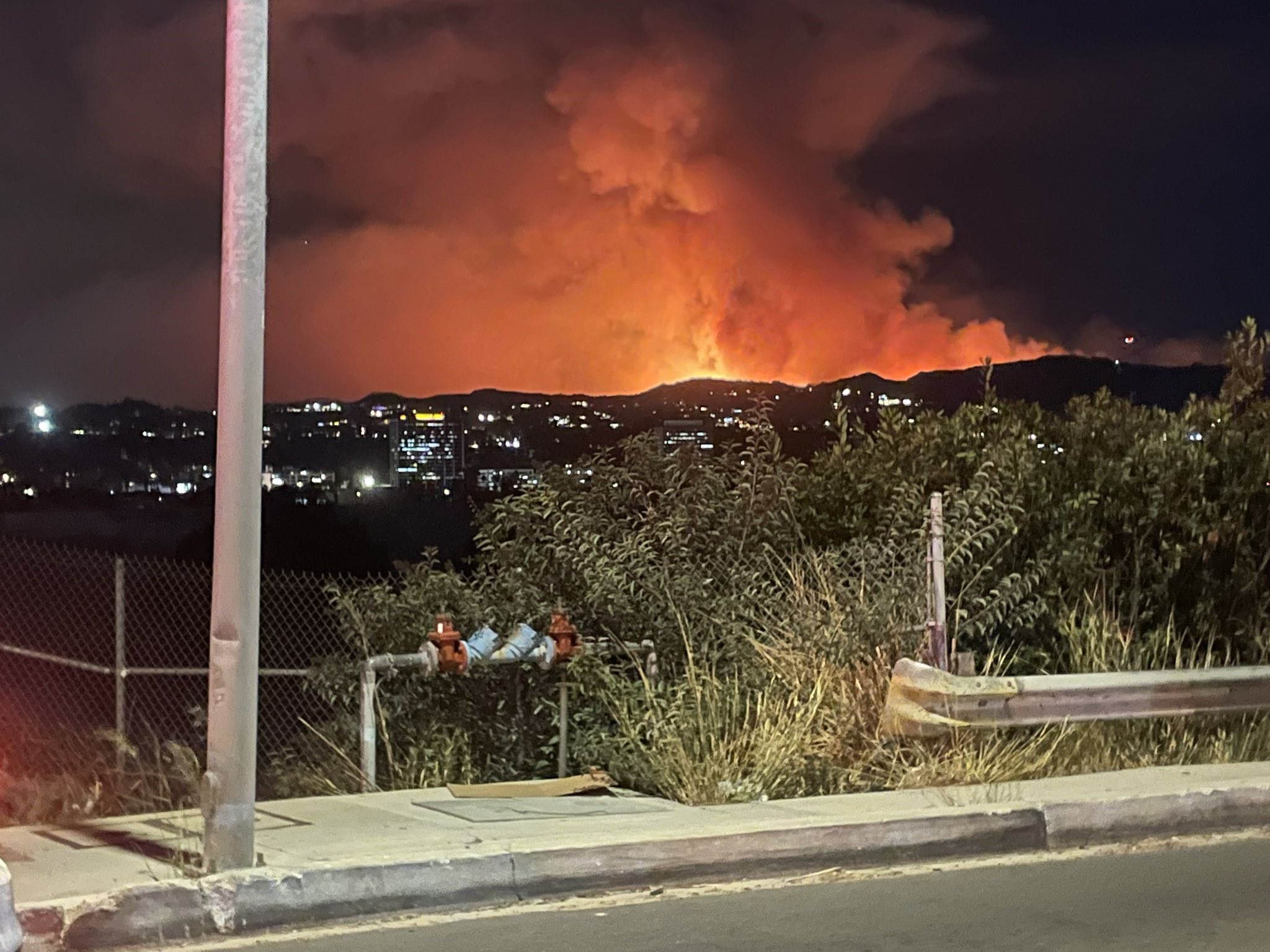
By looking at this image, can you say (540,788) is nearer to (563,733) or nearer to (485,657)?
(563,733)

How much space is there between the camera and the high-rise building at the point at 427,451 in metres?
33.4

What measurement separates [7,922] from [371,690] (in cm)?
421

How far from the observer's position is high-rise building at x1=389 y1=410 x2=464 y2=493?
110ft

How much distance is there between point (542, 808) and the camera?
7.92 meters

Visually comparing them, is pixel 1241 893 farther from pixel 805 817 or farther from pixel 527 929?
pixel 527 929

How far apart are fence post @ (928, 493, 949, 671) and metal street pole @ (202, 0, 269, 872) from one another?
4355mm

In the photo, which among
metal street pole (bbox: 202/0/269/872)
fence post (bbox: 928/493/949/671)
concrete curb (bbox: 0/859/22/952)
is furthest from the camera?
fence post (bbox: 928/493/949/671)

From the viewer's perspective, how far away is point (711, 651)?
32.5ft

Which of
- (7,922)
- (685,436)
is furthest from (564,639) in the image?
(7,922)

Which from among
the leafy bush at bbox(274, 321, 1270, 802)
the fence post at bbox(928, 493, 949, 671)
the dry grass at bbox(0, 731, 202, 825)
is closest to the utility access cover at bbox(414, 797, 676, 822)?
the leafy bush at bbox(274, 321, 1270, 802)

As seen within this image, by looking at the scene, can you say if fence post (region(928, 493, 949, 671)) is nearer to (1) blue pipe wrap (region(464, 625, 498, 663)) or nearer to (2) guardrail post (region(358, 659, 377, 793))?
(1) blue pipe wrap (region(464, 625, 498, 663))

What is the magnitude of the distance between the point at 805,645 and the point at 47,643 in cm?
1406

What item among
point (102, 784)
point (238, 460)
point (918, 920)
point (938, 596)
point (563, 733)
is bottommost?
point (918, 920)

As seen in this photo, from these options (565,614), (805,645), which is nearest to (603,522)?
(565,614)
